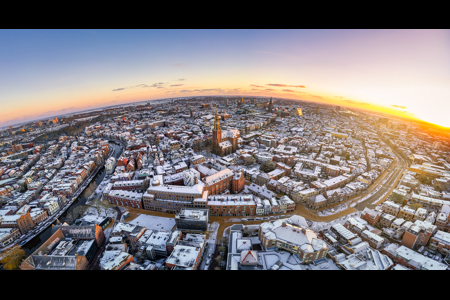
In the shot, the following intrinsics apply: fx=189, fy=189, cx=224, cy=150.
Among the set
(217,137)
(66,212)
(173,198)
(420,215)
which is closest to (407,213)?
(420,215)

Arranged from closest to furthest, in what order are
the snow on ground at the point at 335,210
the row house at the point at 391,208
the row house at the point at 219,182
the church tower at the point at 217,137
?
the row house at the point at 391,208
the snow on ground at the point at 335,210
the row house at the point at 219,182
the church tower at the point at 217,137

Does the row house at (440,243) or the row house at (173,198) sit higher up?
the row house at (173,198)

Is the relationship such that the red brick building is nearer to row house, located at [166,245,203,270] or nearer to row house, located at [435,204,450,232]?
row house, located at [166,245,203,270]

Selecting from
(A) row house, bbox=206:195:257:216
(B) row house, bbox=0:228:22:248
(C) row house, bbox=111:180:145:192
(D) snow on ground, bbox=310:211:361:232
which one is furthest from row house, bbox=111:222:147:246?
(D) snow on ground, bbox=310:211:361:232

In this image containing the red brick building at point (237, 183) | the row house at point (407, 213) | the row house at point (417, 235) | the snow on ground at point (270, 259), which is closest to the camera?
the snow on ground at point (270, 259)

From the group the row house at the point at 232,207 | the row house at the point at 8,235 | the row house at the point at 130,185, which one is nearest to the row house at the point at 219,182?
the row house at the point at 232,207

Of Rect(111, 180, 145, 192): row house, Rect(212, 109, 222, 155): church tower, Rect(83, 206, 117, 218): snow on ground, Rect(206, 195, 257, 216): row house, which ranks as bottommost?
Rect(83, 206, 117, 218): snow on ground

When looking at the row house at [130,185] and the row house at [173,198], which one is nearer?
the row house at [173,198]

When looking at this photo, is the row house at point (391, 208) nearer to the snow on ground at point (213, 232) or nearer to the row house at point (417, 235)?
the row house at point (417, 235)
